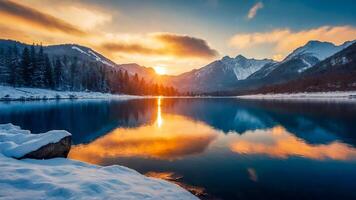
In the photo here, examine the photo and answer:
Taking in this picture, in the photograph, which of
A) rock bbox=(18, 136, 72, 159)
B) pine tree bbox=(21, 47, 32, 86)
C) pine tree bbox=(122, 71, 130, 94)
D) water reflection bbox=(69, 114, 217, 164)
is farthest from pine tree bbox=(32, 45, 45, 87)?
rock bbox=(18, 136, 72, 159)

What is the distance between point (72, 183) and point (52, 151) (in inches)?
235

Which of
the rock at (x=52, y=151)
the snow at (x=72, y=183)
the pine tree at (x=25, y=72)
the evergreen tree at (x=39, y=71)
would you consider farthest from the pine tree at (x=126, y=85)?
the snow at (x=72, y=183)

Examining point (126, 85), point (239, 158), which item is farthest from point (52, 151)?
point (126, 85)

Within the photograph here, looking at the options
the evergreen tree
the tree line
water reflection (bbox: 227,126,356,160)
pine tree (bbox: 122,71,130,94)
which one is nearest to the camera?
water reflection (bbox: 227,126,356,160)

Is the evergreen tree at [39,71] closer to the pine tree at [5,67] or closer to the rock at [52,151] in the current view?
the pine tree at [5,67]

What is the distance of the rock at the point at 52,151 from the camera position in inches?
561

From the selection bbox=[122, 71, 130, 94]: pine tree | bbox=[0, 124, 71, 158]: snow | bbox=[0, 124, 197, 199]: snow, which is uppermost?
bbox=[122, 71, 130, 94]: pine tree

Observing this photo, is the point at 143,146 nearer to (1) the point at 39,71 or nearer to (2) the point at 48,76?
(1) the point at 39,71

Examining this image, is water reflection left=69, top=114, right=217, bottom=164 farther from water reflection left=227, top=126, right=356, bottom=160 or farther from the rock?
water reflection left=227, top=126, right=356, bottom=160

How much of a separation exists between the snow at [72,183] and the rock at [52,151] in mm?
510

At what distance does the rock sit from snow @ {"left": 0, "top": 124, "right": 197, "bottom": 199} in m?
0.51

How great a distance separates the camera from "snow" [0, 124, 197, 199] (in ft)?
30.4

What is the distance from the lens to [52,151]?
15.4m

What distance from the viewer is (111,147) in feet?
79.4
